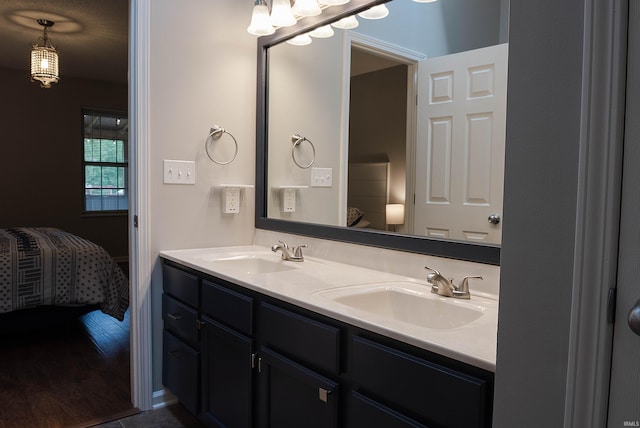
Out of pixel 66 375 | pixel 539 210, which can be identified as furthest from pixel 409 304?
pixel 66 375

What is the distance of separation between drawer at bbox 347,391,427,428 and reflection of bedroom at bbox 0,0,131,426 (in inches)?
61.7

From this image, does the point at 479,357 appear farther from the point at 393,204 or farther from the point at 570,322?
the point at 393,204

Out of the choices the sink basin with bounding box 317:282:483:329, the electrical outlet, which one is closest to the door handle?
the sink basin with bounding box 317:282:483:329

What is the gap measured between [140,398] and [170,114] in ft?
4.63

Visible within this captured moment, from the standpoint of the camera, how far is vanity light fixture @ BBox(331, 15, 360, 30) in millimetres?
2086

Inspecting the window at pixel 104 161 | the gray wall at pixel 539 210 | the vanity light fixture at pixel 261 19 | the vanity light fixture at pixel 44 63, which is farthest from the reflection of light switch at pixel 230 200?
the window at pixel 104 161

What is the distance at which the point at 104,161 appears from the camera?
6.19m

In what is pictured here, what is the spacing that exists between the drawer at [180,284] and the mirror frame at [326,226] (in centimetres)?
57

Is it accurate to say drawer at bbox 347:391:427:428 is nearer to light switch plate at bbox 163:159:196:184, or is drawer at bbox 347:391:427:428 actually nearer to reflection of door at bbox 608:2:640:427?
reflection of door at bbox 608:2:640:427

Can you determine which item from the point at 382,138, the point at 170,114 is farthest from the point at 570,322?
the point at 170,114

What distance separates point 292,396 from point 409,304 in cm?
48

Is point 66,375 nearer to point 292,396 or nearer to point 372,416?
point 292,396

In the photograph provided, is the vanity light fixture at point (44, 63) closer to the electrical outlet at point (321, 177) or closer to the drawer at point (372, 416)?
the electrical outlet at point (321, 177)

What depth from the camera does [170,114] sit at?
2266mm
